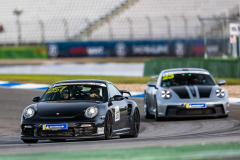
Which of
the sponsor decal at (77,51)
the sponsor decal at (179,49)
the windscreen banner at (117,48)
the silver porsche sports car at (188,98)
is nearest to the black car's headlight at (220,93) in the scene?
the silver porsche sports car at (188,98)

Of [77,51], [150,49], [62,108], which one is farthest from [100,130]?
[77,51]

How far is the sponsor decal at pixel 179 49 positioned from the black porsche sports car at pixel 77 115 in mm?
29676

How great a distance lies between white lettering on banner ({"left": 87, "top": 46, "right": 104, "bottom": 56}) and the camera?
38.2 m

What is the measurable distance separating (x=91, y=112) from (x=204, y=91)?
4.03m

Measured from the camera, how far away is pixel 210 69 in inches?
832

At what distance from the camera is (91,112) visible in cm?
718

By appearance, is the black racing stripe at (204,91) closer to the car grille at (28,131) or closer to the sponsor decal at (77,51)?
the car grille at (28,131)

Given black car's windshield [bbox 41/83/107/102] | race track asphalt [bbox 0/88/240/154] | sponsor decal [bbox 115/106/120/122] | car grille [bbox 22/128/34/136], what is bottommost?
race track asphalt [bbox 0/88/240/154]

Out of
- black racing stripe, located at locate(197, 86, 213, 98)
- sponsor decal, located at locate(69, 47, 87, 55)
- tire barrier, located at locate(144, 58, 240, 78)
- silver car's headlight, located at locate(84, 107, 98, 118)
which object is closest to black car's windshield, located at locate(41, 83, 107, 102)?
silver car's headlight, located at locate(84, 107, 98, 118)

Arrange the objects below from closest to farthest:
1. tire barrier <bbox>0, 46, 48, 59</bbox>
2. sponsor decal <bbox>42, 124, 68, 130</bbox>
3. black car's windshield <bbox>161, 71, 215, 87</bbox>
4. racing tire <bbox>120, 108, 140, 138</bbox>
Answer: sponsor decal <bbox>42, 124, 68, 130</bbox>, racing tire <bbox>120, 108, 140, 138</bbox>, black car's windshield <bbox>161, 71, 215, 87</bbox>, tire barrier <bbox>0, 46, 48, 59</bbox>

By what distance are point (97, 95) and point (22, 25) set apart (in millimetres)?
34704

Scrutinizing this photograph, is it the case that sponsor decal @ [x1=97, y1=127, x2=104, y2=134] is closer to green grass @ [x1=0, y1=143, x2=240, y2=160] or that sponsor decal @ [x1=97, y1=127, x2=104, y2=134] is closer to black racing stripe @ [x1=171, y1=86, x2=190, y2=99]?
green grass @ [x1=0, y1=143, x2=240, y2=160]

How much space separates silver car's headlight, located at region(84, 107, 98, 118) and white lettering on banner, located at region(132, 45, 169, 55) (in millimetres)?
31003

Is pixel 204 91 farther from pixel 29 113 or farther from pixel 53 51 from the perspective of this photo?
pixel 53 51
